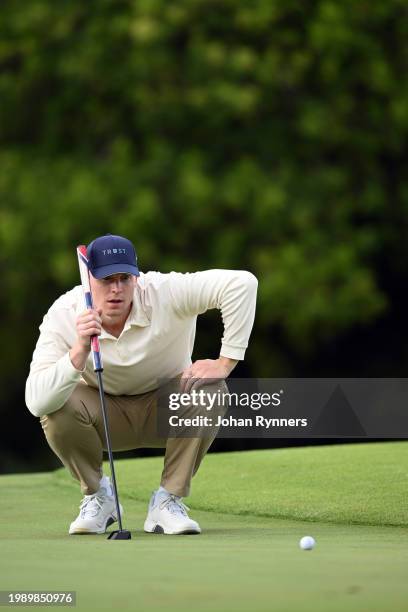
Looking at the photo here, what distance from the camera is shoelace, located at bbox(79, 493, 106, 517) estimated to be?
16.3 ft

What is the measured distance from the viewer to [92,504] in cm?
501

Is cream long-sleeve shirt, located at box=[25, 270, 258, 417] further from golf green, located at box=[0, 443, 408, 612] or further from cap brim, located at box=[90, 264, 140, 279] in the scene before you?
golf green, located at box=[0, 443, 408, 612]

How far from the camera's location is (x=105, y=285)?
4.90 meters

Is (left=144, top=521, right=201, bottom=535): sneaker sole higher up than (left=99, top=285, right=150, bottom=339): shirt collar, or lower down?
lower down

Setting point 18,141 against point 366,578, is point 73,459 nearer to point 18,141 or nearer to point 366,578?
point 366,578

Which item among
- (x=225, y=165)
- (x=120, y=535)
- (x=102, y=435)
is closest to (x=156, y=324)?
(x=102, y=435)

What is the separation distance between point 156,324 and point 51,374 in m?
0.47

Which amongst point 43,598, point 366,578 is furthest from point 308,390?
point 43,598

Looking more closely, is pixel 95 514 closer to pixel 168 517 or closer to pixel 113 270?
pixel 168 517

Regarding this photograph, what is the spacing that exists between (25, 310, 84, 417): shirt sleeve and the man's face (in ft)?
0.53

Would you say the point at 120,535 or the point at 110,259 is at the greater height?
the point at 110,259

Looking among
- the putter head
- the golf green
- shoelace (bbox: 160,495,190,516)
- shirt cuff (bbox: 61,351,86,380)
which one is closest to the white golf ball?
the golf green

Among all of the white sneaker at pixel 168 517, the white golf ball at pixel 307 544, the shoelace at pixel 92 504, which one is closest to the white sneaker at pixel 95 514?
the shoelace at pixel 92 504

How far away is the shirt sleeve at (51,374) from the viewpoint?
15.4 ft
